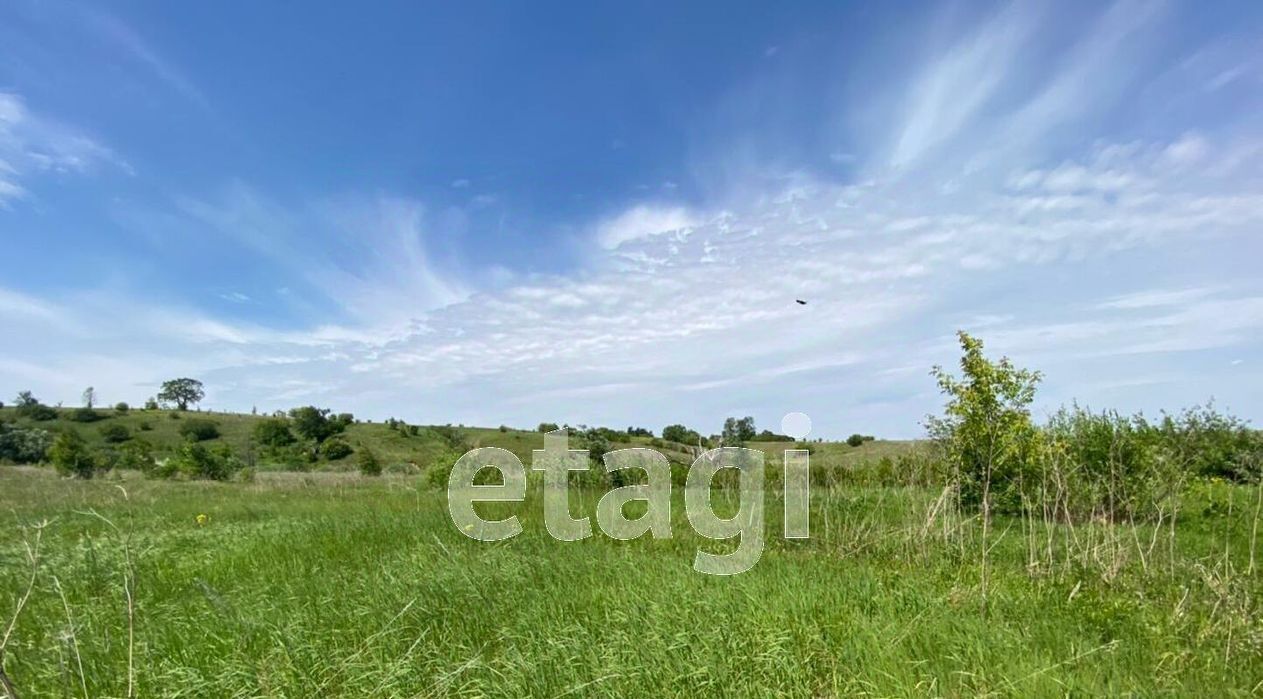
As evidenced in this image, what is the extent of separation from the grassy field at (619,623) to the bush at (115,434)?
196 ft

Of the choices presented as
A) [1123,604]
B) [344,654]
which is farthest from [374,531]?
[1123,604]

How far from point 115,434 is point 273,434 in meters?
12.7

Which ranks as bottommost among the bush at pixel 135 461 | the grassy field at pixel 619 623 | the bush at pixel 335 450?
the grassy field at pixel 619 623

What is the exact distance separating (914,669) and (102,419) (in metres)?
80.3

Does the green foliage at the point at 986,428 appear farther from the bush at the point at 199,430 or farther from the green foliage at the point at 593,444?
the bush at the point at 199,430

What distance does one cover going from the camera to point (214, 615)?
4555 millimetres

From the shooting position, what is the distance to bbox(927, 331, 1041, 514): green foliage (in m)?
11.5

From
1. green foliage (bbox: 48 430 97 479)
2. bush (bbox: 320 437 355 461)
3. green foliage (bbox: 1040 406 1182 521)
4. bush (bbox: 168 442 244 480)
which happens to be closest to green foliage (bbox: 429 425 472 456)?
bush (bbox: 320 437 355 461)

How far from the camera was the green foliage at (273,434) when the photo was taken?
54594 mm

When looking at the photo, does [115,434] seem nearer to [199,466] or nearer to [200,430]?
[200,430]

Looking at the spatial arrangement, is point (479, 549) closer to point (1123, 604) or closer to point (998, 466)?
point (1123, 604)

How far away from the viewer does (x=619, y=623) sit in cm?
423

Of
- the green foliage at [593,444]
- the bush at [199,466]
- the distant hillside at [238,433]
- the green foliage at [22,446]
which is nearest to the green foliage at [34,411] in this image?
the distant hillside at [238,433]

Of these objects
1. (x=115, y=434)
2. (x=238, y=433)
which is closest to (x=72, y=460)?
(x=115, y=434)
